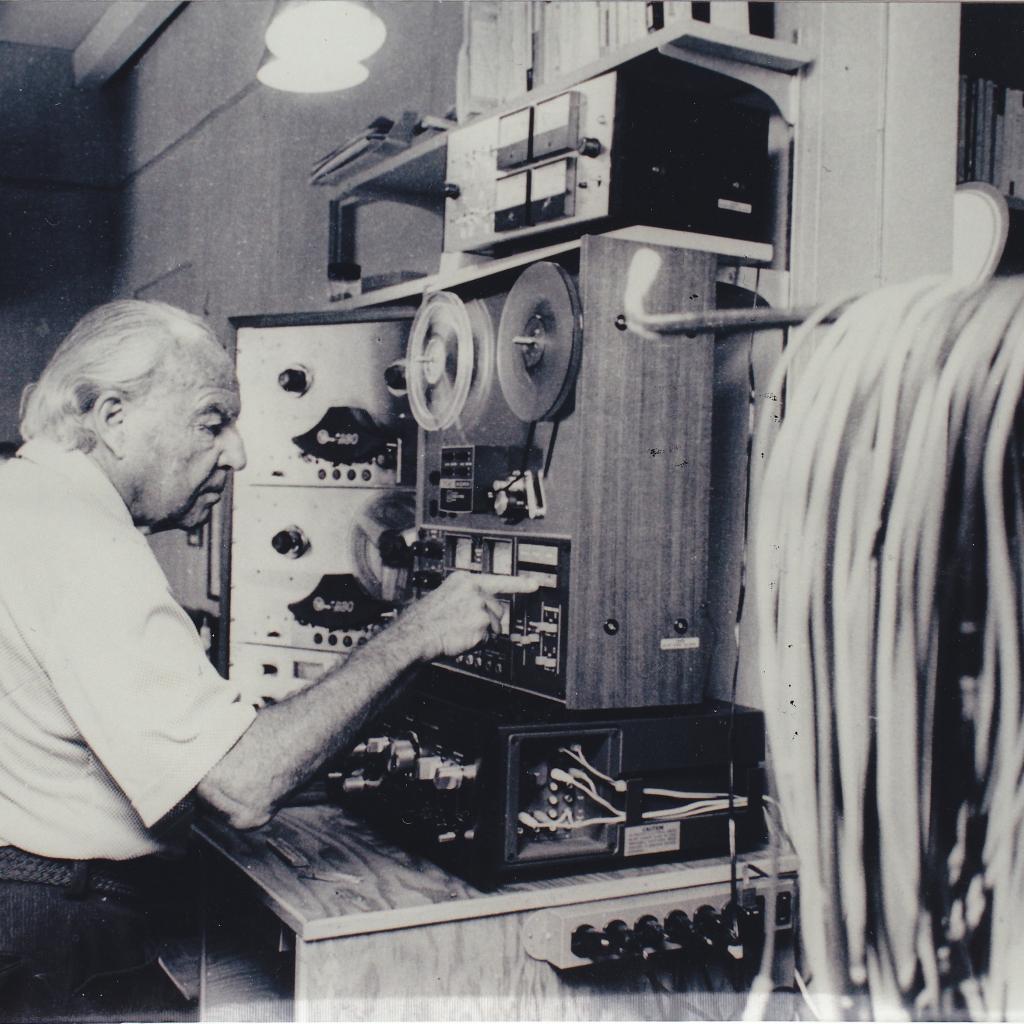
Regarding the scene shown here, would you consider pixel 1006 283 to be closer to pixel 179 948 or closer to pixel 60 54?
pixel 179 948

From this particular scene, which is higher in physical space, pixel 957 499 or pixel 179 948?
pixel 957 499

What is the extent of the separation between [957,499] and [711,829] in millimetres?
749

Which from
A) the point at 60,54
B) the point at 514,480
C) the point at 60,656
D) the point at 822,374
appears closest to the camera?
the point at 822,374

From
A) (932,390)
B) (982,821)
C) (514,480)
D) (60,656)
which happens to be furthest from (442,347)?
(982,821)

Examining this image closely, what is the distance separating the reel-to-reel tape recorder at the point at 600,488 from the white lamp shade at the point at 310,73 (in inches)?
30.4

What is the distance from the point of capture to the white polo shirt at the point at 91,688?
1.39 m

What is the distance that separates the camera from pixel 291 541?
8.07ft

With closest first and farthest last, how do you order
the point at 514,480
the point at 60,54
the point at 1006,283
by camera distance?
the point at 1006,283
the point at 514,480
the point at 60,54

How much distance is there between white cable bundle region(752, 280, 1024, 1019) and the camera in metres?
1.05

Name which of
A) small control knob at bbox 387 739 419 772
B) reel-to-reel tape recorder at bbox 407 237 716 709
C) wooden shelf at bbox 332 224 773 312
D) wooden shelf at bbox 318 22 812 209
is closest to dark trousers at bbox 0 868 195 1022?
small control knob at bbox 387 739 419 772

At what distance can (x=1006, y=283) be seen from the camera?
103 cm

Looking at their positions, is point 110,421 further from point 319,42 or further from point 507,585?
point 319,42

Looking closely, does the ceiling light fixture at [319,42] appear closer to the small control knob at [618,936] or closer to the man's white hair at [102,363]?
the man's white hair at [102,363]

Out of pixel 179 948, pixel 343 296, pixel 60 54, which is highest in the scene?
pixel 60 54
